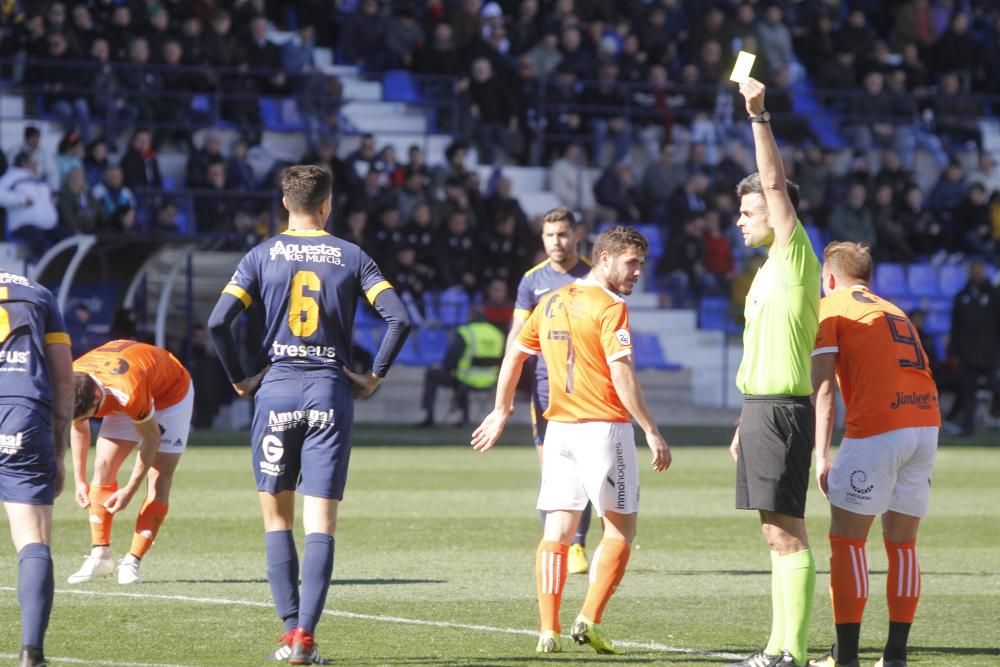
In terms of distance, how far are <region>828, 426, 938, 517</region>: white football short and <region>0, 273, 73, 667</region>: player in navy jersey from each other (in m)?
3.20

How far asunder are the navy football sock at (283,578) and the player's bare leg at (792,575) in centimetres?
202

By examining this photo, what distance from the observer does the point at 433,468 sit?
60.2 ft

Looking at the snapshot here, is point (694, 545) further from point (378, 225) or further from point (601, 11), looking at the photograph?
point (601, 11)

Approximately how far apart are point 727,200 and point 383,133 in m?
5.86

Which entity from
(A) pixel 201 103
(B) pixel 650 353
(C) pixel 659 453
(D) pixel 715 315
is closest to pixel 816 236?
(D) pixel 715 315

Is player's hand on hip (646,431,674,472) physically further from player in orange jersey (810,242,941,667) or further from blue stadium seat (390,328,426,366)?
blue stadium seat (390,328,426,366)

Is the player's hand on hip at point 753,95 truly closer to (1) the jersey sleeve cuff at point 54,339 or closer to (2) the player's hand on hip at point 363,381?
(2) the player's hand on hip at point 363,381

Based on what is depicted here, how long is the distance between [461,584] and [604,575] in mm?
2465

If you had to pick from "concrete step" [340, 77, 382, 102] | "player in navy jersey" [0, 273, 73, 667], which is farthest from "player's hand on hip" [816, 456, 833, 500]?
"concrete step" [340, 77, 382, 102]

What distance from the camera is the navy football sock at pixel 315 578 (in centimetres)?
718

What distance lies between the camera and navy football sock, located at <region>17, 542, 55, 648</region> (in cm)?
662

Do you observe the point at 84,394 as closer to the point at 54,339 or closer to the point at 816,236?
the point at 54,339

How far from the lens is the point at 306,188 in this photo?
24.2ft

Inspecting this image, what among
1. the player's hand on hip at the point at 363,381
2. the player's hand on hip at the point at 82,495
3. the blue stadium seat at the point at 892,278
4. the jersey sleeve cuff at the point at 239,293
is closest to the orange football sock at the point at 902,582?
→ the player's hand on hip at the point at 363,381
